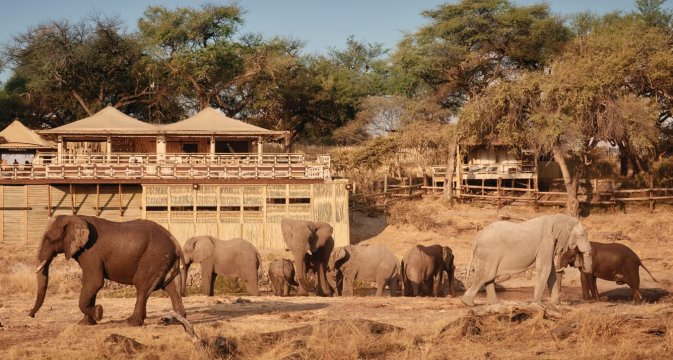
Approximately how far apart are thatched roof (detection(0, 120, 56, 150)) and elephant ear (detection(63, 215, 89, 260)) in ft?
Answer: 107

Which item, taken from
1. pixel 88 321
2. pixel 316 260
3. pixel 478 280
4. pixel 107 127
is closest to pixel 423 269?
pixel 316 260

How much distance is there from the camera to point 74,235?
50.3 ft

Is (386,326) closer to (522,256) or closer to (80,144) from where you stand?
(522,256)

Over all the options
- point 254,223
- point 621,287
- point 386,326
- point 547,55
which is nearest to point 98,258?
point 386,326

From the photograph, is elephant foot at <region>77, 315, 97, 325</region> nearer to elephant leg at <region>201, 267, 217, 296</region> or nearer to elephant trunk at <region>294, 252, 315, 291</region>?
elephant leg at <region>201, 267, 217, 296</region>

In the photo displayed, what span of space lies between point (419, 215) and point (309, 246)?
42.0 ft

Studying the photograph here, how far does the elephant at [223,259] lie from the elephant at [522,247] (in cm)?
814

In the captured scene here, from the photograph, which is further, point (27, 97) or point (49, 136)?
point (27, 97)

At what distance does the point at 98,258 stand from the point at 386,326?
469 centimetres

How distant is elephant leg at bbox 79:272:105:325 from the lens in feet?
50.8

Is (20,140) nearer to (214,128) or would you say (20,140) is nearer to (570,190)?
(214,128)

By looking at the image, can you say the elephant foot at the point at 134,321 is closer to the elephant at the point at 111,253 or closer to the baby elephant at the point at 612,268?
the elephant at the point at 111,253

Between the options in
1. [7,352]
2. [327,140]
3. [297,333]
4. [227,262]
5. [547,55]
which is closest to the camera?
[7,352]

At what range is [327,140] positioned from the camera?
6225 cm
